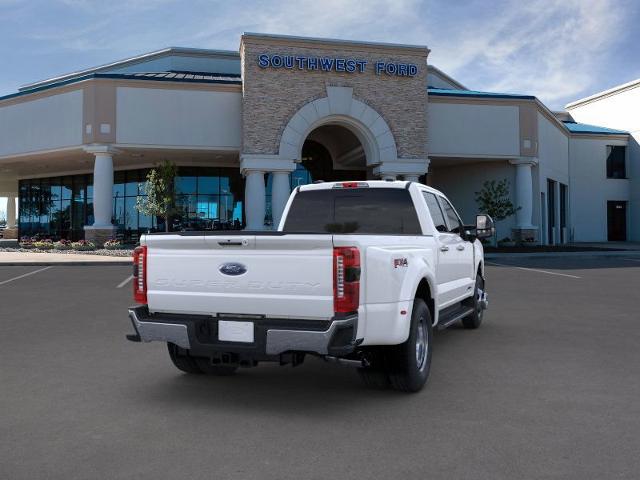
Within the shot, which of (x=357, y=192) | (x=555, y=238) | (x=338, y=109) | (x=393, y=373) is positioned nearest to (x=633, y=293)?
(x=357, y=192)

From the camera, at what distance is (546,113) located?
3466 centimetres

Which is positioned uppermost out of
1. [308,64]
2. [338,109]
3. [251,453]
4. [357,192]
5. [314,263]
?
[308,64]

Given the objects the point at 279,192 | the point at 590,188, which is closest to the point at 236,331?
the point at 279,192

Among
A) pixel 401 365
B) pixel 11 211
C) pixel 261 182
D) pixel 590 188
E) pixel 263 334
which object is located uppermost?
pixel 590 188

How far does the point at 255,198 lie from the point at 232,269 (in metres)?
24.0

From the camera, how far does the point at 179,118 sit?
2894 centimetres

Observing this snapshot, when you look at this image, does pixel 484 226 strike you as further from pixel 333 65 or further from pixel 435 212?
pixel 333 65

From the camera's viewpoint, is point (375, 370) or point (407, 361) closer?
point (407, 361)

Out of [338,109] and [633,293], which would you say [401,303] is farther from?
[338,109]

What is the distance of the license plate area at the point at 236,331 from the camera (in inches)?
188

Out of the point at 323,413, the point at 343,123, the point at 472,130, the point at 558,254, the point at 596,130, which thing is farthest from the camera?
the point at 596,130

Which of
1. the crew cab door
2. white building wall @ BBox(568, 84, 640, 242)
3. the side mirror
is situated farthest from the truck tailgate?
white building wall @ BBox(568, 84, 640, 242)

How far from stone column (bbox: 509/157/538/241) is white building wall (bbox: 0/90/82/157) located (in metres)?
22.5

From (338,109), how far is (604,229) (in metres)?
24.0
